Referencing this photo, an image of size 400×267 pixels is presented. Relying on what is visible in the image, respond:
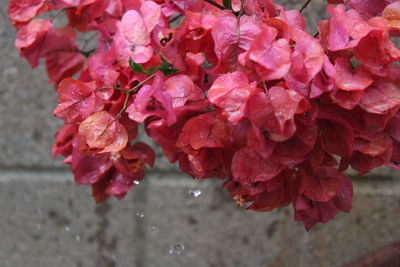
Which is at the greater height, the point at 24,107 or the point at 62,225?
the point at 24,107

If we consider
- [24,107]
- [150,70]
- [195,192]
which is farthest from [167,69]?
[24,107]

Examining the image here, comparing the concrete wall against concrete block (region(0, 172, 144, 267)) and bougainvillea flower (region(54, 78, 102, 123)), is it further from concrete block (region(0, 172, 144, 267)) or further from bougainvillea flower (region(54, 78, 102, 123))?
bougainvillea flower (region(54, 78, 102, 123))

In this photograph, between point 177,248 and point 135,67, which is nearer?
point 135,67

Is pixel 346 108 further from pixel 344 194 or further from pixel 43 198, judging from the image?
pixel 43 198

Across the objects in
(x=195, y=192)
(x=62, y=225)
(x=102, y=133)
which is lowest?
(x=62, y=225)

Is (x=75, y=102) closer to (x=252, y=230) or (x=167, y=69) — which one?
(x=167, y=69)

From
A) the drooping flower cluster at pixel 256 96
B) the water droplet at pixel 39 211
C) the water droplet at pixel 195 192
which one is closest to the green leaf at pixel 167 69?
the drooping flower cluster at pixel 256 96
